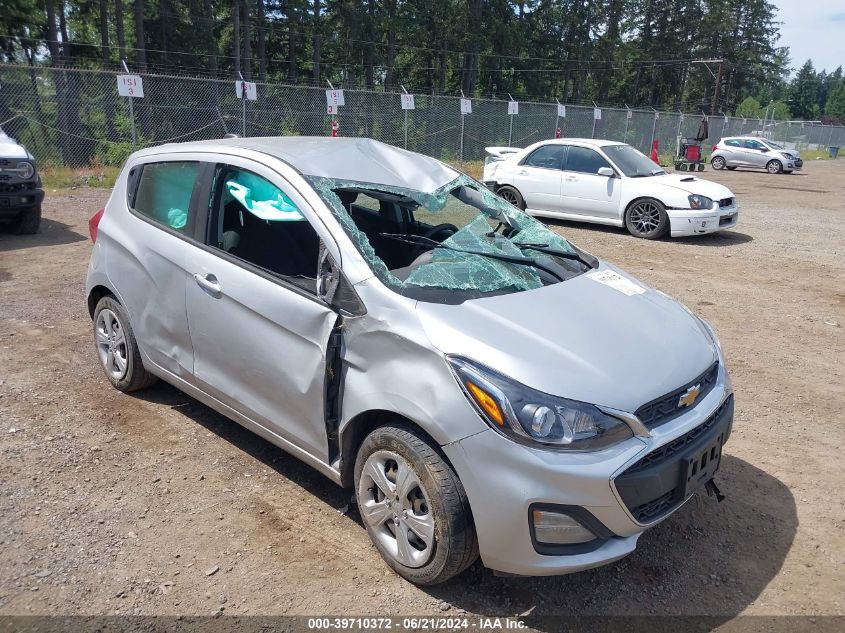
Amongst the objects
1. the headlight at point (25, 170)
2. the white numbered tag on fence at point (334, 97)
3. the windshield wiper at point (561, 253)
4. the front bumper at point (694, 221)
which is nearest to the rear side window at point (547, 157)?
the front bumper at point (694, 221)

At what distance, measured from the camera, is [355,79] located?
40656 mm

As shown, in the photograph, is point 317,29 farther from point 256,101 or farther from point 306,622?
point 306,622

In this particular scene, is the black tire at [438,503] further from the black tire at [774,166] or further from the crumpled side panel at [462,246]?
the black tire at [774,166]

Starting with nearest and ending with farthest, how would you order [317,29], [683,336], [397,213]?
1. [683,336]
2. [397,213]
3. [317,29]

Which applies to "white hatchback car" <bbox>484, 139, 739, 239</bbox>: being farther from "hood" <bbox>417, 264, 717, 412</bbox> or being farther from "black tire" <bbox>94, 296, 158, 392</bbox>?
"black tire" <bbox>94, 296, 158, 392</bbox>

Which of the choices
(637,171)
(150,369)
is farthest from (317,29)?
(150,369)

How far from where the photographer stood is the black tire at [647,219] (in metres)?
10.7

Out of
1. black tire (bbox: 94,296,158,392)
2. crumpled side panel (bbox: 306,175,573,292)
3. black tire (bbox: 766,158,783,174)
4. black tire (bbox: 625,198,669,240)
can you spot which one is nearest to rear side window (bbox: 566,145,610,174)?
black tire (bbox: 625,198,669,240)

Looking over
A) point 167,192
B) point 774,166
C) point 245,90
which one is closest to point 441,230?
point 167,192

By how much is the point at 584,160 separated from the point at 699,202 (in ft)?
6.44

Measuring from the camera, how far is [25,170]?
916cm

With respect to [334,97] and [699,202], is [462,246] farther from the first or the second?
[334,97]

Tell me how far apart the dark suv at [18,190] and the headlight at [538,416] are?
874cm

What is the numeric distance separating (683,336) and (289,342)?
6.06 feet
